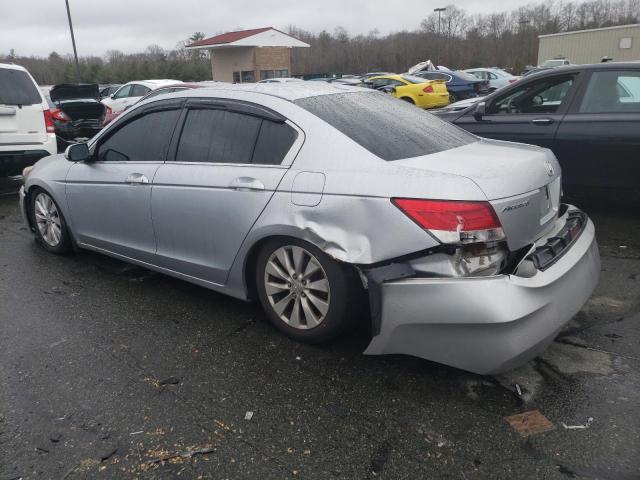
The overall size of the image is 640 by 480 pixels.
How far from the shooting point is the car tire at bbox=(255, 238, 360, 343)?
286 centimetres

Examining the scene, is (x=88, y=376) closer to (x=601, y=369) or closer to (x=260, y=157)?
(x=260, y=157)

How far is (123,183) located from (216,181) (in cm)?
104

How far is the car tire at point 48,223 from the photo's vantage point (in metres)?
4.80

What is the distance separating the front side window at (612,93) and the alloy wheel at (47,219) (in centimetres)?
518

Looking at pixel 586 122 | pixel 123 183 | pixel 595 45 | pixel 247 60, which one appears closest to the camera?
pixel 123 183

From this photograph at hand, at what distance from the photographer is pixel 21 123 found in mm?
7516

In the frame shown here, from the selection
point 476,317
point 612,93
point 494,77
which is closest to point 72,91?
point 612,93

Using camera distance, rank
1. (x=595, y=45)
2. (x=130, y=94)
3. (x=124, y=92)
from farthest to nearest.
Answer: (x=595, y=45) → (x=124, y=92) → (x=130, y=94)

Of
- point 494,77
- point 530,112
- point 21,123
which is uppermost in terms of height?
point 494,77

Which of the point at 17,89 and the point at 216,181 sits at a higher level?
the point at 17,89

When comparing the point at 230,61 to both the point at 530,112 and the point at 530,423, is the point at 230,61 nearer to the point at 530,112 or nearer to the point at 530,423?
the point at 530,112

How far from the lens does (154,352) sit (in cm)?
320

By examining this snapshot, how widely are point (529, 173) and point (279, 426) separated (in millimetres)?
1822

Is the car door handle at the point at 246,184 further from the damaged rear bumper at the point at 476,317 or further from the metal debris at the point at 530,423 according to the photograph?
the metal debris at the point at 530,423
